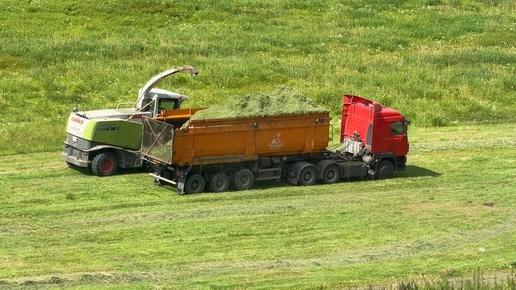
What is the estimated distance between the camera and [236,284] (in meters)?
21.1

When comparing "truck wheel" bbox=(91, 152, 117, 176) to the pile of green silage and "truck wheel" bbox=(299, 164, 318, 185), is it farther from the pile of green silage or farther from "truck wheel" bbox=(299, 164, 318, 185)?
"truck wheel" bbox=(299, 164, 318, 185)

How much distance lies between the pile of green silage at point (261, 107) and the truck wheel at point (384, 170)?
104 inches

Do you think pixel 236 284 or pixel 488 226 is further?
pixel 488 226

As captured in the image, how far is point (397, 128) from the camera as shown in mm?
31500

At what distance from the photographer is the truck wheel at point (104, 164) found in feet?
98.6

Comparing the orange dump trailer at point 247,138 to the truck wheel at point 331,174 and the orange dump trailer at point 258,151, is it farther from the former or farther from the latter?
the truck wheel at point 331,174

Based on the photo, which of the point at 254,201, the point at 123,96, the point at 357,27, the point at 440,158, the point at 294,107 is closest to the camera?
the point at 254,201

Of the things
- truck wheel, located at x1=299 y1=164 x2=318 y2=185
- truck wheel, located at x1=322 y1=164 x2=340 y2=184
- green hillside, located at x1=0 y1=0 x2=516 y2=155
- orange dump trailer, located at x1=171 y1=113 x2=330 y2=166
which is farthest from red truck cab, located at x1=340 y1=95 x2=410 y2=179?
green hillside, located at x1=0 y1=0 x2=516 y2=155

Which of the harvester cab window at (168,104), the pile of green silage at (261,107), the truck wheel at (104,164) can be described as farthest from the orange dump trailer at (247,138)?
the harvester cab window at (168,104)

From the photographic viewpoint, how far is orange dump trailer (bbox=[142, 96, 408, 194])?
93.4 feet

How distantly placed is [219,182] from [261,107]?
2.51 m

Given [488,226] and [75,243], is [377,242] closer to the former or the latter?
[488,226]

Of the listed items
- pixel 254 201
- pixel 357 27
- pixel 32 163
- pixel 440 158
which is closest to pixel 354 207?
pixel 254 201

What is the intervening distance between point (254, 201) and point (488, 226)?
6323mm
